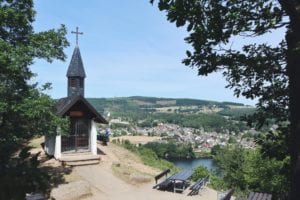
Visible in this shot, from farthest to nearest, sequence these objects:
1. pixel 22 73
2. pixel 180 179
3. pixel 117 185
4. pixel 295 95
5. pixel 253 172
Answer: pixel 253 172 < pixel 117 185 < pixel 180 179 < pixel 22 73 < pixel 295 95

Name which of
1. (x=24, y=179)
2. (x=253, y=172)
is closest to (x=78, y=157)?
(x=253, y=172)

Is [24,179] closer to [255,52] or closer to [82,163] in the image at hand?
[255,52]

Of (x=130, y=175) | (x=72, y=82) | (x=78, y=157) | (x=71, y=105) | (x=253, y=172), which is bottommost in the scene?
(x=253, y=172)

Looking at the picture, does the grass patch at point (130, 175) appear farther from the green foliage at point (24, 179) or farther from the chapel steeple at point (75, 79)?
the green foliage at point (24, 179)

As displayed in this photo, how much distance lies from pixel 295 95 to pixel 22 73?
486 inches

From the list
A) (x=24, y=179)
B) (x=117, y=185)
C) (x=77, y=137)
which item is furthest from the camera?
(x=77, y=137)

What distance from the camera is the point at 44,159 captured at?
74.3 ft

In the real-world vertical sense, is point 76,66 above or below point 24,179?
above

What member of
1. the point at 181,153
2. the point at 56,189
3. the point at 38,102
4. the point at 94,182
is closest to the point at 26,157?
the point at 38,102

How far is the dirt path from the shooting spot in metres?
18.4

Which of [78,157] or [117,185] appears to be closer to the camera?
[117,185]

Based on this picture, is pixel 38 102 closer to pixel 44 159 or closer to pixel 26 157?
pixel 44 159

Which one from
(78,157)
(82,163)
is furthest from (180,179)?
(78,157)

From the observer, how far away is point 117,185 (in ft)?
65.9
